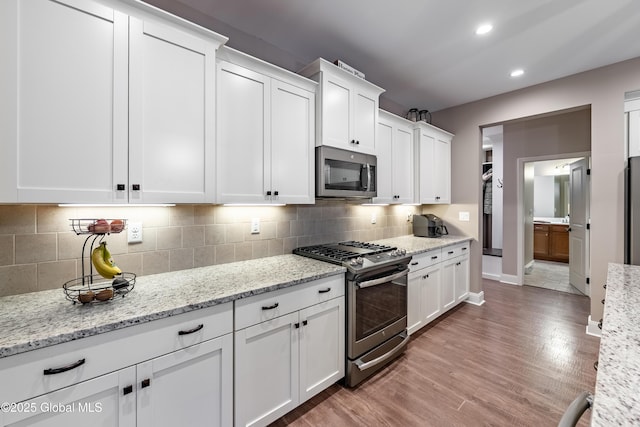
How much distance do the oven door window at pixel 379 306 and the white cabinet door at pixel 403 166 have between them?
1.17 m

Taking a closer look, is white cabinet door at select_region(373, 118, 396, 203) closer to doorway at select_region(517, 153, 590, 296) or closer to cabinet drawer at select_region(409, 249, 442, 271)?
cabinet drawer at select_region(409, 249, 442, 271)

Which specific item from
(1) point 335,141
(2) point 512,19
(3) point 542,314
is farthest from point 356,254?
(3) point 542,314

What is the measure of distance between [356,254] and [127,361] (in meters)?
1.60

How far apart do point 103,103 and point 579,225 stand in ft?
20.0

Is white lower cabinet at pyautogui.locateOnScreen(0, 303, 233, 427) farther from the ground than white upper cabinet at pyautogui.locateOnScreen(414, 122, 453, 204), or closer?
closer

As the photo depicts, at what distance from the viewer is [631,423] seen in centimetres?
55

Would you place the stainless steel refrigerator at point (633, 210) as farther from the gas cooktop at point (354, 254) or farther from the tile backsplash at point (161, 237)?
the tile backsplash at point (161, 237)

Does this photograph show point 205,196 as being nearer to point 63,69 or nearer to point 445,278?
point 63,69

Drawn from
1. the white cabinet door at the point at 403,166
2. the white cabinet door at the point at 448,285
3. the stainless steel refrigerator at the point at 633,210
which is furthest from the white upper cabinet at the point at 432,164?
the stainless steel refrigerator at the point at 633,210

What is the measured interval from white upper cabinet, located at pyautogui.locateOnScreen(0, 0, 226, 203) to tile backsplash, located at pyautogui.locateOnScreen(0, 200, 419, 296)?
33 centimetres

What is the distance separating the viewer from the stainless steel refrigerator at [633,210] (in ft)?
7.88

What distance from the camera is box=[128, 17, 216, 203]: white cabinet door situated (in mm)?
1386

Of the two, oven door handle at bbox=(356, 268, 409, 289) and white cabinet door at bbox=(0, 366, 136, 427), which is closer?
white cabinet door at bbox=(0, 366, 136, 427)
